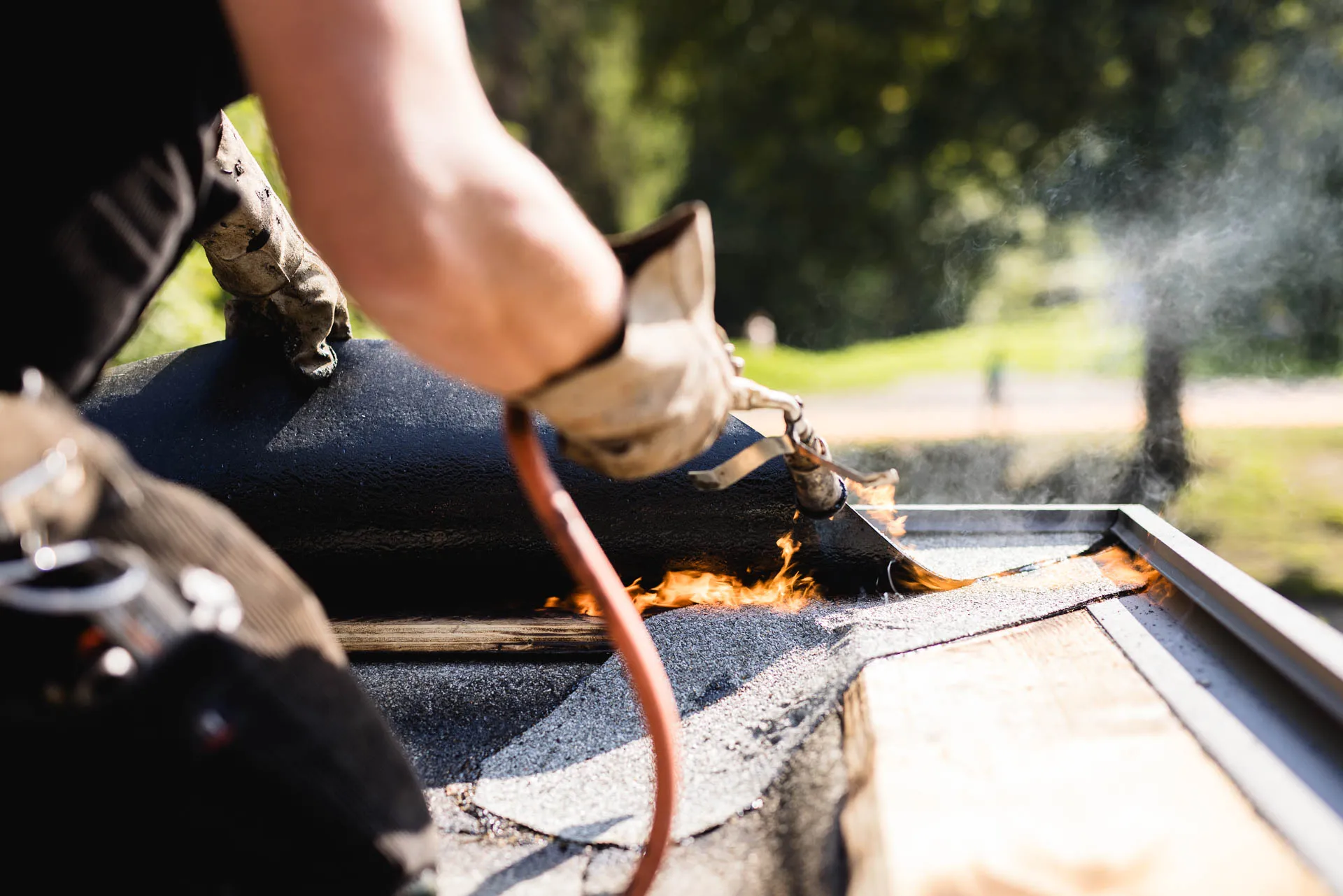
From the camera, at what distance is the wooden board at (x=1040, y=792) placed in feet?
3.51

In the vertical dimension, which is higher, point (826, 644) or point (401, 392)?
point (401, 392)

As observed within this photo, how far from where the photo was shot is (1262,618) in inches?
59.1

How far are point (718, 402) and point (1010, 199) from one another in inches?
265

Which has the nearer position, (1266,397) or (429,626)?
(429,626)

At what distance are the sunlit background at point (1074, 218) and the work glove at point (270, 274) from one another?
5.28ft

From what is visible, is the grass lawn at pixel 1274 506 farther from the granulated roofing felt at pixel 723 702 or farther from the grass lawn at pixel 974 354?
the granulated roofing felt at pixel 723 702

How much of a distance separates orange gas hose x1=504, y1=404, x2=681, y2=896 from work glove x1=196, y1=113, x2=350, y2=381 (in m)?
1.46

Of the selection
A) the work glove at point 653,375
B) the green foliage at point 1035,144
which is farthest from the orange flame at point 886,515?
the green foliage at point 1035,144

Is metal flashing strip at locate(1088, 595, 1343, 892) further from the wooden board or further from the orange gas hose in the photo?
A: the orange gas hose

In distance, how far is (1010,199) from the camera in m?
7.20

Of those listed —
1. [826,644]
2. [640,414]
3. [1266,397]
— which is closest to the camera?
[640,414]

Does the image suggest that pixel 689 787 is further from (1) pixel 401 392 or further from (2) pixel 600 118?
(2) pixel 600 118

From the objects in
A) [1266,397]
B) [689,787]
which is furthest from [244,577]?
[1266,397]

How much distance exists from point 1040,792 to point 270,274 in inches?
81.4
